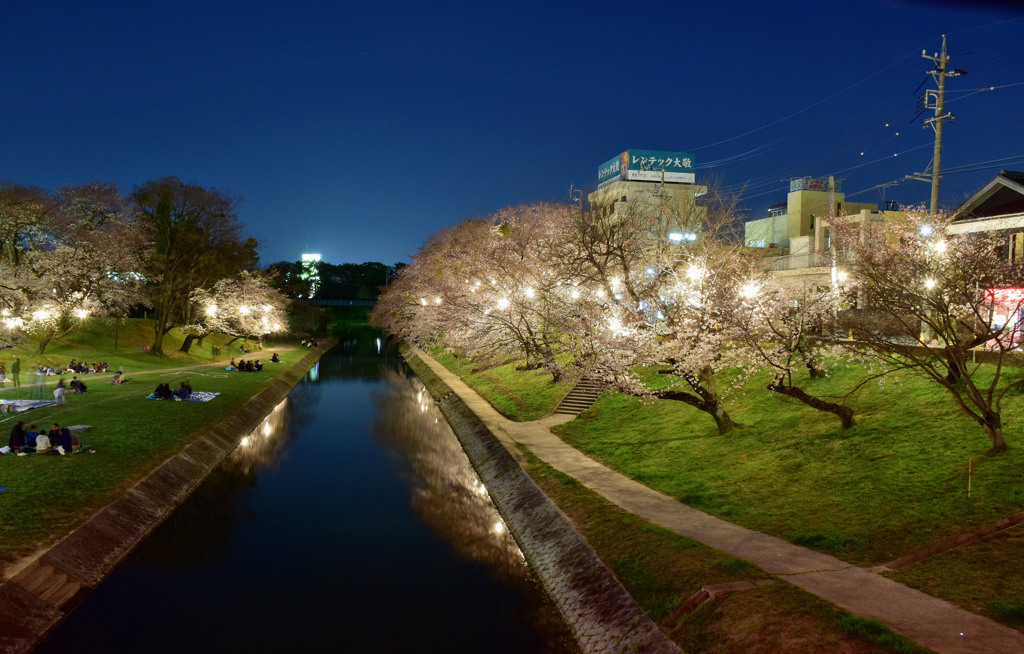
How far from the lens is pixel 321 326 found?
128 m

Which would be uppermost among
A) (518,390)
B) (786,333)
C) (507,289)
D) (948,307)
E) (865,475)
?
(507,289)

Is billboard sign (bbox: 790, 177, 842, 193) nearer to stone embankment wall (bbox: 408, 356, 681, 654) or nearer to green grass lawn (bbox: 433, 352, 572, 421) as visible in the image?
green grass lawn (bbox: 433, 352, 572, 421)

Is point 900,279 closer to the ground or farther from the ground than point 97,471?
farther from the ground

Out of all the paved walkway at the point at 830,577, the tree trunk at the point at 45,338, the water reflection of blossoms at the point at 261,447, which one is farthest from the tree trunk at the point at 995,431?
the tree trunk at the point at 45,338

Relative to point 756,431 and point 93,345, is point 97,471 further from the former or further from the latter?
point 93,345

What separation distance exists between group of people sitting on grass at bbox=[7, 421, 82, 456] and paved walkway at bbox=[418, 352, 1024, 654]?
1619 centimetres

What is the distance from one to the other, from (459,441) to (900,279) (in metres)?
23.3

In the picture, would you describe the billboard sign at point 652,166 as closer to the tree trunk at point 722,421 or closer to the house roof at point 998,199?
the house roof at point 998,199

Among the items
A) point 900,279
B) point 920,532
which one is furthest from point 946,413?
point 920,532

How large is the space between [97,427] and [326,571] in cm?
1420

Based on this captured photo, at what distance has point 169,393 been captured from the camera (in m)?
34.1

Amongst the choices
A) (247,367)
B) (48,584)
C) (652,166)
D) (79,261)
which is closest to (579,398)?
(48,584)

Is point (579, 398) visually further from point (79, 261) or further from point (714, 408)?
point (79, 261)

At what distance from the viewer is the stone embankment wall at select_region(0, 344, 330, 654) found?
1327cm
